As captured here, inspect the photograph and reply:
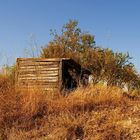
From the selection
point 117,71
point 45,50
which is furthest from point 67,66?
point 117,71

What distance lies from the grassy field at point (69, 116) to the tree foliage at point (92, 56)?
10.3 meters

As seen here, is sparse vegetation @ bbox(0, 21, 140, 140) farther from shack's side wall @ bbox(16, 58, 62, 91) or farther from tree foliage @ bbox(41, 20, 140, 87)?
tree foliage @ bbox(41, 20, 140, 87)

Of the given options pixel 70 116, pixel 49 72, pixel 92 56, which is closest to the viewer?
pixel 70 116

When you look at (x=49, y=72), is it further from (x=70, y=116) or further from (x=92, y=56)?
(x=92, y=56)

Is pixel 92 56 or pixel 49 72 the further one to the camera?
pixel 92 56

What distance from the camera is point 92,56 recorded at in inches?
→ 878

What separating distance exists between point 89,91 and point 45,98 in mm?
1121

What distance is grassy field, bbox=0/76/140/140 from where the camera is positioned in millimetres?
6223

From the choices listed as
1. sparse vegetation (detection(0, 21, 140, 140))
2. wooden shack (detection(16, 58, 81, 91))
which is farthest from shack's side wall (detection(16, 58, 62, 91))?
sparse vegetation (detection(0, 21, 140, 140))

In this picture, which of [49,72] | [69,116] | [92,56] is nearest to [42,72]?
[49,72]

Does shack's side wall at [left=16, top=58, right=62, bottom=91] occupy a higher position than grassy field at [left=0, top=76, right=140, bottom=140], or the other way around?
shack's side wall at [left=16, top=58, right=62, bottom=91]

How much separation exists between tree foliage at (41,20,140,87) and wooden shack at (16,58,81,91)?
6.74 metres

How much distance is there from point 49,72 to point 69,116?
4.55 meters

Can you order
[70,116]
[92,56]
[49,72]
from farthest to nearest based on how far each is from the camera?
[92,56] < [49,72] < [70,116]
